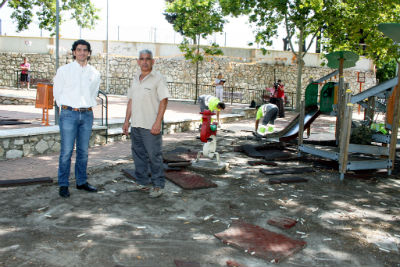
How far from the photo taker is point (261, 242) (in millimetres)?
3895

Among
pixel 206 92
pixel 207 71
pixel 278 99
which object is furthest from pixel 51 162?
pixel 207 71

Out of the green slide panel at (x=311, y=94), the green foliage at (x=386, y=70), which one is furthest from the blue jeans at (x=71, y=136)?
the green foliage at (x=386, y=70)

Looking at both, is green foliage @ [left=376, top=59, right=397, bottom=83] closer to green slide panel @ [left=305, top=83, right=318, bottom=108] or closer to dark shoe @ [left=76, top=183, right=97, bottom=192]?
green slide panel @ [left=305, top=83, right=318, bottom=108]

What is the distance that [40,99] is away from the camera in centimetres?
997

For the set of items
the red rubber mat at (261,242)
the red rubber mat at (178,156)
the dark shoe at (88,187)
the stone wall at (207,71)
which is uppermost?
the stone wall at (207,71)

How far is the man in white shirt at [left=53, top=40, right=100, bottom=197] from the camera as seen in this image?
16.2ft

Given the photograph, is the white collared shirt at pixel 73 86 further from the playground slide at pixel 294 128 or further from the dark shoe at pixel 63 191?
the playground slide at pixel 294 128

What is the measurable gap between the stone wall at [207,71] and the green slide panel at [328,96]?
2268cm

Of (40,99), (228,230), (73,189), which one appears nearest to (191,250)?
(228,230)

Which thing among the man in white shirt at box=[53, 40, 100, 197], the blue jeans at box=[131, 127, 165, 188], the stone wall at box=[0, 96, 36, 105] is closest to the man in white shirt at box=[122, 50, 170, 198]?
the blue jeans at box=[131, 127, 165, 188]

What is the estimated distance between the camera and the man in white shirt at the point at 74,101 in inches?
194

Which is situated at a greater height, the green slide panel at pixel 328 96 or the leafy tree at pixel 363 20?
the leafy tree at pixel 363 20

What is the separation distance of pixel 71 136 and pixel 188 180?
2.06 metres

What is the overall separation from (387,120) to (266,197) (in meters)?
3.39
